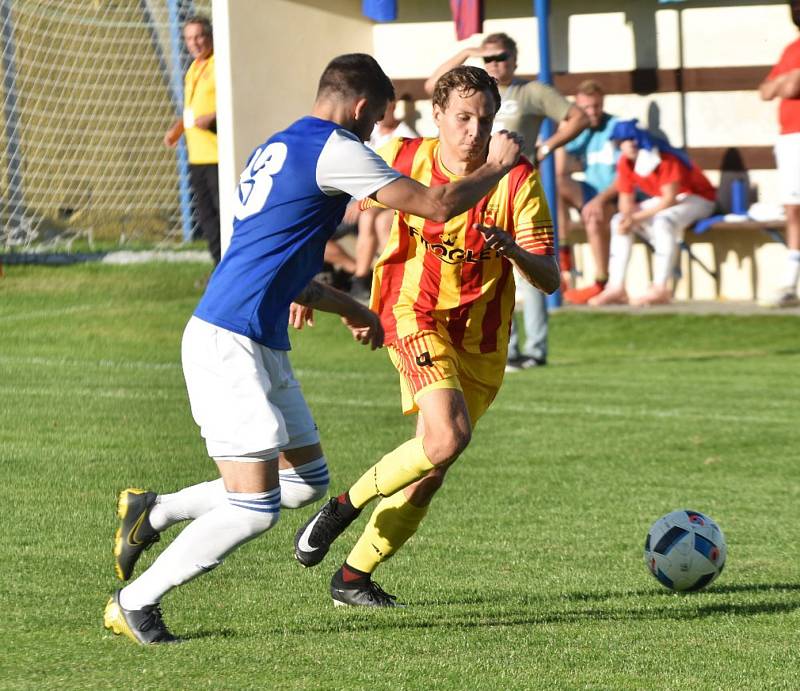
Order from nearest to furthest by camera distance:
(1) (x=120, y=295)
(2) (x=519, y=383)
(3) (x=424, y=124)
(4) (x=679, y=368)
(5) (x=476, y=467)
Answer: (5) (x=476, y=467)
(2) (x=519, y=383)
(4) (x=679, y=368)
(1) (x=120, y=295)
(3) (x=424, y=124)

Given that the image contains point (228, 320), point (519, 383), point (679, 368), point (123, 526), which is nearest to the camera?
point (228, 320)

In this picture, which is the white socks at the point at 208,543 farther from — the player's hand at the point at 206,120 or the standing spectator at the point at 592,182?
the standing spectator at the point at 592,182

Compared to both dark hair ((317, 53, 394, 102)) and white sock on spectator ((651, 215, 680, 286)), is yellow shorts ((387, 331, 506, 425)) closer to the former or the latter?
dark hair ((317, 53, 394, 102))

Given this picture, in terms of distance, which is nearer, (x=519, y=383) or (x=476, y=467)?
(x=476, y=467)

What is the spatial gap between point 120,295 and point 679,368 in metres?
5.88

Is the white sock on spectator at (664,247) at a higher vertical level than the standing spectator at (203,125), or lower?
lower

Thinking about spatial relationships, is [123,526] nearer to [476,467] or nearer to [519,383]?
[476,467]

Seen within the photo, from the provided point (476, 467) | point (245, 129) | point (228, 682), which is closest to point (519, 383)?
point (476, 467)

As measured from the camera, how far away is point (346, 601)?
546 centimetres

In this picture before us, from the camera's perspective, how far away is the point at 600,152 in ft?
51.0

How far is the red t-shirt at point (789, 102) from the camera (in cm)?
1352

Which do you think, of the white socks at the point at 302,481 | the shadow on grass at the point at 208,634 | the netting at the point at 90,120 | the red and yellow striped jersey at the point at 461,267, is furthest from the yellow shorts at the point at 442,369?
the netting at the point at 90,120

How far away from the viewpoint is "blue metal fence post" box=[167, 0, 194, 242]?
16.9 metres

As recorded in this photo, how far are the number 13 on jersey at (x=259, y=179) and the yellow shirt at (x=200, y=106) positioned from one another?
9745 millimetres
